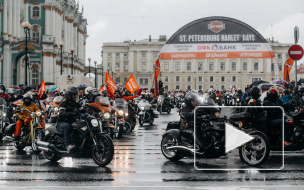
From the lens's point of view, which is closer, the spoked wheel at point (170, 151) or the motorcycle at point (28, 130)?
the spoked wheel at point (170, 151)

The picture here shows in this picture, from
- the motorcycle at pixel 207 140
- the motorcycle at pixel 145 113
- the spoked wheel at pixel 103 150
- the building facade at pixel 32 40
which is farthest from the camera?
the building facade at pixel 32 40

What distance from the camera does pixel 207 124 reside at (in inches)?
364

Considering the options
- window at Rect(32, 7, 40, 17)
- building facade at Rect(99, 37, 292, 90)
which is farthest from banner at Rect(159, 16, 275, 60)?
building facade at Rect(99, 37, 292, 90)

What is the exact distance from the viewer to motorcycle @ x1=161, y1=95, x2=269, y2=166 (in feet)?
29.4

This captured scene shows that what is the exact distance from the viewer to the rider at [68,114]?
32.0 feet

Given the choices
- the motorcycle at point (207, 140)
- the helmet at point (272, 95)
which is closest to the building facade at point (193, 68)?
the helmet at point (272, 95)

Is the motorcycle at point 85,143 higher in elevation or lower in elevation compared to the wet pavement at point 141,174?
higher

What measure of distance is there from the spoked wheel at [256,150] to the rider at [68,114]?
3566 mm

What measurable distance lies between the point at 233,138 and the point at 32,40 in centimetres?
5725

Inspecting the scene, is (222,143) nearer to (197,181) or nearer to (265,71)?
(197,181)

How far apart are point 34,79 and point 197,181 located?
177ft

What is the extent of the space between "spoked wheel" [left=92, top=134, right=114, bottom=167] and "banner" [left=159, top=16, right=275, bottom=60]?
1096cm

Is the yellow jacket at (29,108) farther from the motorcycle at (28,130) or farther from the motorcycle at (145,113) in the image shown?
Result: the motorcycle at (145,113)

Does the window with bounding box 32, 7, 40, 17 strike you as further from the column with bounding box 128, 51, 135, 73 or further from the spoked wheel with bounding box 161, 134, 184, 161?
the column with bounding box 128, 51, 135, 73
